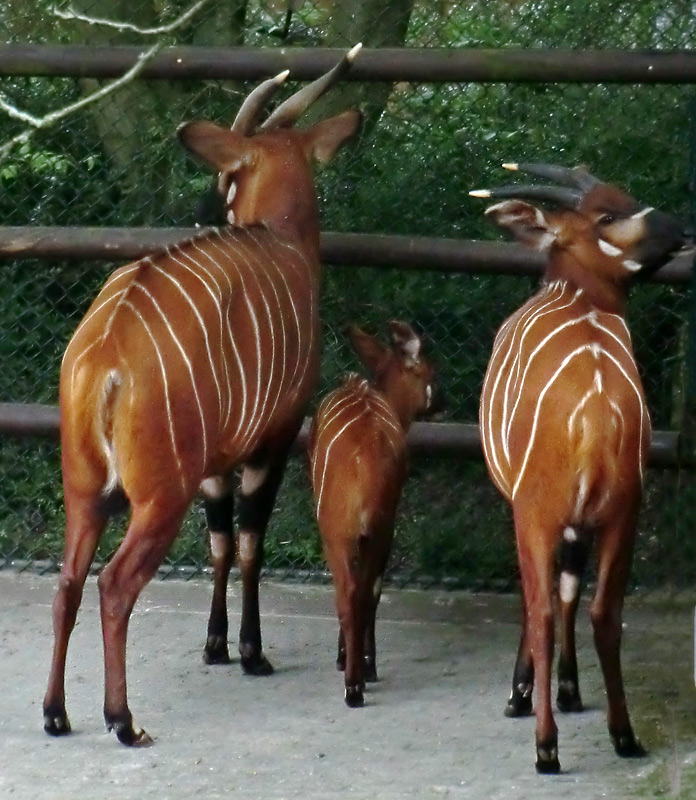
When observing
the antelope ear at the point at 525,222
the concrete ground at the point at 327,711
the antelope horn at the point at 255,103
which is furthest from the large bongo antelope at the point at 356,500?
the antelope horn at the point at 255,103

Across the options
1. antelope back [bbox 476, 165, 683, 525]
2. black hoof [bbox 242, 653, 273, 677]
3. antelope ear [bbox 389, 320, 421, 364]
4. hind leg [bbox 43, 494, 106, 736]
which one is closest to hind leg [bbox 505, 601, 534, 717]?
antelope back [bbox 476, 165, 683, 525]

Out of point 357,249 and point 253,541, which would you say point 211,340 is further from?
point 357,249

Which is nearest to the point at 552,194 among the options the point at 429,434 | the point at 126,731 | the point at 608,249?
the point at 608,249

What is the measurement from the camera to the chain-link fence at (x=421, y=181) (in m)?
5.50

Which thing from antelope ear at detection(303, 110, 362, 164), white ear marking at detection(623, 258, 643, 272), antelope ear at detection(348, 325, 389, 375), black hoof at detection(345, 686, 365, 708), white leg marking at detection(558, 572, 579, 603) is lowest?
black hoof at detection(345, 686, 365, 708)

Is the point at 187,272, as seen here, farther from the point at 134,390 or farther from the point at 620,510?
the point at 620,510

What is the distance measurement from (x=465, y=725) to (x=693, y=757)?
0.66 metres

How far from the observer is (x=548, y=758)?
357cm

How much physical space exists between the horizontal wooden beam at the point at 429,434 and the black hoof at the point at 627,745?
1.49 metres

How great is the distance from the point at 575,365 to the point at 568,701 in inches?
42.6

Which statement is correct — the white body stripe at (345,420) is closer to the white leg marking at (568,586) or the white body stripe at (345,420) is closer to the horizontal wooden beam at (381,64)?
the white leg marking at (568,586)

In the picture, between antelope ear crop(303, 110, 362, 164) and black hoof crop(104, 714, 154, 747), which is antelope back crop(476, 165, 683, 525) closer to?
antelope ear crop(303, 110, 362, 164)

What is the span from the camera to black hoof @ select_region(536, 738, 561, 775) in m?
3.56

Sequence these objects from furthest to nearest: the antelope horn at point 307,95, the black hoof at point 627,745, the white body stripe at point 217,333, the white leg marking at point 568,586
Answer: the antelope horn at point 307,95 < the white leg marking at point 568,586 < the white body stripe at point 217,333 < the black hoof at point 627,745
